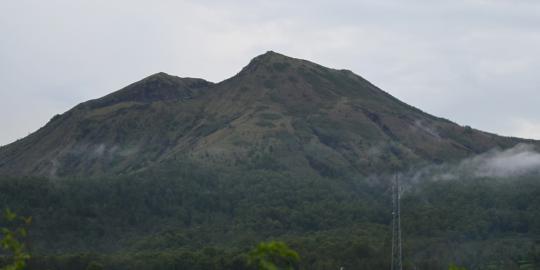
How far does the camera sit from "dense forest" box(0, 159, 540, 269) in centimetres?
13400

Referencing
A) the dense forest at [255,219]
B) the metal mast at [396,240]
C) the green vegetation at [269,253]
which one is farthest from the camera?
the dense forest at [255,219]

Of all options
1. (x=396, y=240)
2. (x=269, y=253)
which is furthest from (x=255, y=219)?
(x=269, y=253)

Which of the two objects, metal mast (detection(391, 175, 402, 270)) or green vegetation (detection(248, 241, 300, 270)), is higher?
green vegetation (detection(248, 241, 300, 270))

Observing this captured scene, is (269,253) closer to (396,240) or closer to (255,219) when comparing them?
(396,240)

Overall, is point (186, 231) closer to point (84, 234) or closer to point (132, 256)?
point (84, 234)

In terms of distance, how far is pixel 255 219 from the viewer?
6949 inches

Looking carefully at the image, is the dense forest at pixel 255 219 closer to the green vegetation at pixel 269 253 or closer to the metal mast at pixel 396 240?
the metal mast at pixel 396 240

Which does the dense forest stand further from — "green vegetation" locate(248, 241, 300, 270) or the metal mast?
"green vegetation" locate(248, 241, 300, 270)

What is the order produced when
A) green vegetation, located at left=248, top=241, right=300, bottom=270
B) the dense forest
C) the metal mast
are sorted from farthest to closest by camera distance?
the dense forest, the metal mast, green vegetation, located at left=248, top=241, right=300, bottom=270

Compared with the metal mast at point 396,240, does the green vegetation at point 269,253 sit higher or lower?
higher

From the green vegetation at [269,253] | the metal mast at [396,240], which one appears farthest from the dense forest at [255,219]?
the green vegetation at [269,253]

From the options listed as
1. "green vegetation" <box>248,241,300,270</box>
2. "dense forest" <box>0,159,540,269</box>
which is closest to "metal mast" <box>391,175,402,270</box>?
"dense forest" <box>0,159,540,269</box>

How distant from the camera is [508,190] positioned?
19138 centimetres

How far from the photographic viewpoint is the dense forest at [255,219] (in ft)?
440
